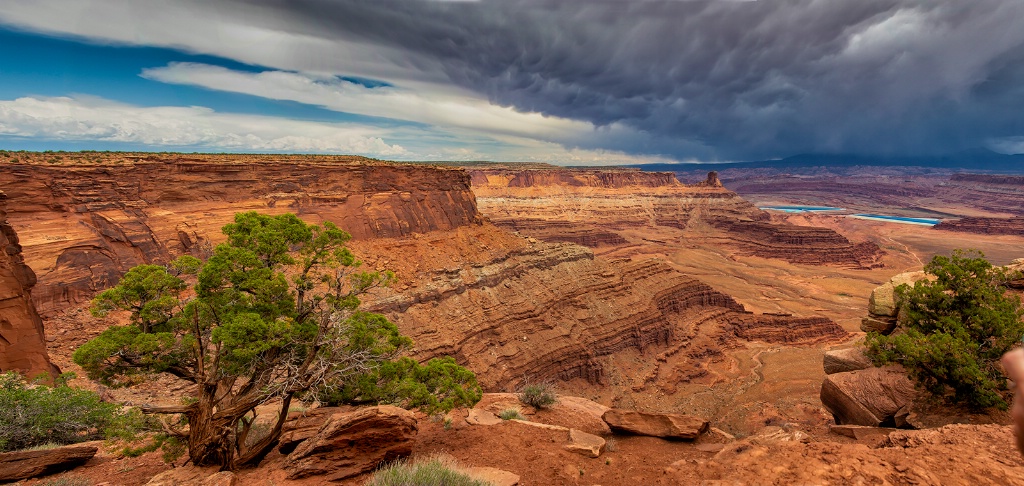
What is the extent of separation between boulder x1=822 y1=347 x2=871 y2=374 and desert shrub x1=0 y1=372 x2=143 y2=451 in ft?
75.9

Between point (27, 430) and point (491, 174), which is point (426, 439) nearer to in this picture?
point (27, 430)

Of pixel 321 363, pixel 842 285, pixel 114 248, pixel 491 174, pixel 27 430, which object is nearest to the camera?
pixel 321 363

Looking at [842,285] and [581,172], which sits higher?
[581,172]

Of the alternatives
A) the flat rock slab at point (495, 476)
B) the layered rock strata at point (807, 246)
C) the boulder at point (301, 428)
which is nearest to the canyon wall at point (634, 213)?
the layered rock strata at point (807, 246)

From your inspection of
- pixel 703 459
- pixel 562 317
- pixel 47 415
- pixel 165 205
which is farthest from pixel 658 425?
pixel 165 205

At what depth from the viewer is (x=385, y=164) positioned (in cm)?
3753

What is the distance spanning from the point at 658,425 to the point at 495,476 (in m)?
6.50

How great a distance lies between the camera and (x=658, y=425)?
1338 cm

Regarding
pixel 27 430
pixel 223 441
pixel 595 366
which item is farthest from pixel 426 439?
pixel 595 366

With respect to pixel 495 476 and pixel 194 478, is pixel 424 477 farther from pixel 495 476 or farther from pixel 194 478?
pixel 194 478

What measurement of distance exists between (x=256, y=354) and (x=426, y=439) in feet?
17.5

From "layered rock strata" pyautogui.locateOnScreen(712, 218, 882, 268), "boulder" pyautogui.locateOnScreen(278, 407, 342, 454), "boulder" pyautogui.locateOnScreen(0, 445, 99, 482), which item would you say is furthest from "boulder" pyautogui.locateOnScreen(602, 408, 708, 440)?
"layered rock strata" pyautogui.locateOnScreen(712, 218, 882, 268)

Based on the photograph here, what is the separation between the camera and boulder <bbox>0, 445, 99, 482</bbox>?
9453 millimetres

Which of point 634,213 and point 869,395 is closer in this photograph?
point 869,395
